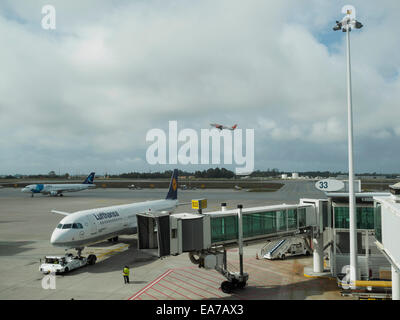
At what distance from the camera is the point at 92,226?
3156cm

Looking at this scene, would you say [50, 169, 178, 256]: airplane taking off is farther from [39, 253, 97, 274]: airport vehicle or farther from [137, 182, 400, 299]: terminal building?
[137, 182, 400, 299]: terminal building

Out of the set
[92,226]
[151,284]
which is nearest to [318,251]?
[151,284]

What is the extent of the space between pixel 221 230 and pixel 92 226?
14894 mm

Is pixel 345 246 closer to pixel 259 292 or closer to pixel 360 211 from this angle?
pixel 360 211

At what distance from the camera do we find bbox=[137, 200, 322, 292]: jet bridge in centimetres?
2073

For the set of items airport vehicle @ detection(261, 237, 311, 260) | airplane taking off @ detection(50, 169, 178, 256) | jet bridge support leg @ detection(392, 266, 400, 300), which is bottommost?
airport vehicle @ detection(261, 237, 311, 260)

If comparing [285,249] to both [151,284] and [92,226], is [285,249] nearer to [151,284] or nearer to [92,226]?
[151,284]

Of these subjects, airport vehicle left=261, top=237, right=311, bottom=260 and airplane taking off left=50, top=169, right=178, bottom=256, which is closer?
airplane taking off left=50, top=169, right=178, bottom=256

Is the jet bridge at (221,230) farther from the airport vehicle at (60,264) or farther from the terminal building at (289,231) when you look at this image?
the airport vehicle at (60,264)

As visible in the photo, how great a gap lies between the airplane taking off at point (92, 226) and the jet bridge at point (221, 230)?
11.6 metres

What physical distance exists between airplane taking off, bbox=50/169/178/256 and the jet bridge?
11.6 meters

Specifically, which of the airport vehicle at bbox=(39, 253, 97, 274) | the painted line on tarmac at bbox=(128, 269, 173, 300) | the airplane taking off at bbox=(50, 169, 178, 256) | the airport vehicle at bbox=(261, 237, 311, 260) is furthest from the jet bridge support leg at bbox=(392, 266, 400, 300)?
the airplane taking off at bbox=(50, 169, 178, 256)

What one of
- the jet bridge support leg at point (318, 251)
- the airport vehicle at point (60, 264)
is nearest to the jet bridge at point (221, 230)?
the jet bridge support leg at point (318, 251)
